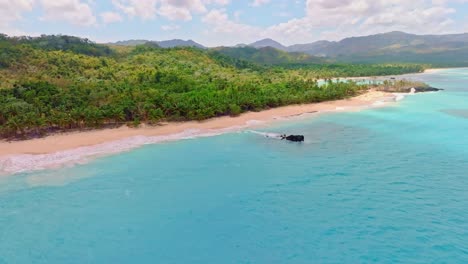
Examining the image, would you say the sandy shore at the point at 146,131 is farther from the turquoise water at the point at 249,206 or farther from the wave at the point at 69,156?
the turquoise water at the point at 249,206

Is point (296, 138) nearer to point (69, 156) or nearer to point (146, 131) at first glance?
point (146, 131)

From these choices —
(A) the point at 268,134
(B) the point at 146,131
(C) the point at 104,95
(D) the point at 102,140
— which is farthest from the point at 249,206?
(C) the point at 104,95

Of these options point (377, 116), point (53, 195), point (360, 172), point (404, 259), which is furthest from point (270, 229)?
point (377, 116)

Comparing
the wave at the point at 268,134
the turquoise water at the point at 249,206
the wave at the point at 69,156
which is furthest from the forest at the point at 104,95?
the turquoise water at the point at 249,206

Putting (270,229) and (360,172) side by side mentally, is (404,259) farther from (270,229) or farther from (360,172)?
(360,172)

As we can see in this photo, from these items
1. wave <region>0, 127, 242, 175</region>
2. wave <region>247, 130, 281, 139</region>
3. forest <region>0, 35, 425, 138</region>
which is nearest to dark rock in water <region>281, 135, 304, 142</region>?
wave <region>247, 130, 281, 139</region>

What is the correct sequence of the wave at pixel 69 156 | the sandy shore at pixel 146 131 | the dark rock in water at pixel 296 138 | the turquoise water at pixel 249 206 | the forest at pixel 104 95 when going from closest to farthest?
the turquoise water at pixel 249 206 → the wave at pixel 69 156 → the sandy shore at pixel 146 131 → the dark rock in water at pixel 296 138 → the forest at pixel 104 95
